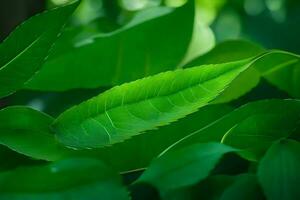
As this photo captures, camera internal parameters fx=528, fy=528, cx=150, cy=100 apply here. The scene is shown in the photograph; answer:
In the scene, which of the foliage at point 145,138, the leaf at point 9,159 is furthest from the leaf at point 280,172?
the leaf at point 9,159

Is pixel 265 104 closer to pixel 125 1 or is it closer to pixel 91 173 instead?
pixel 91 173

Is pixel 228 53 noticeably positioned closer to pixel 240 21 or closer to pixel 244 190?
pixel 244 190

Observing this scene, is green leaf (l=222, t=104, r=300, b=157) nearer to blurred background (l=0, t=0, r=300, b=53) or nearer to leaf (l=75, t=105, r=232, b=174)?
leaf (l=75, t=105, r=232, b=174)

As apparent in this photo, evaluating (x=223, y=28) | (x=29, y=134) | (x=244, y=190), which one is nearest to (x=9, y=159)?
(x=29, y=134)

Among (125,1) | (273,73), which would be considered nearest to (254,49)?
(273,73)

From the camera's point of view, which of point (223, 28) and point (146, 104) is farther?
point (223, 28)

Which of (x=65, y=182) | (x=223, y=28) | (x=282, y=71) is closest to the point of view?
(x=65, y=182)

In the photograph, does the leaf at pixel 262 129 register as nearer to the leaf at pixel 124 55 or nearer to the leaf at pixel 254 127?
the leaf at pixel 254 127

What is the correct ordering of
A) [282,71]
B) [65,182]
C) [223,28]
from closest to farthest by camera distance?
1. [65,182]
2. [282,71]
3. [223,28]
